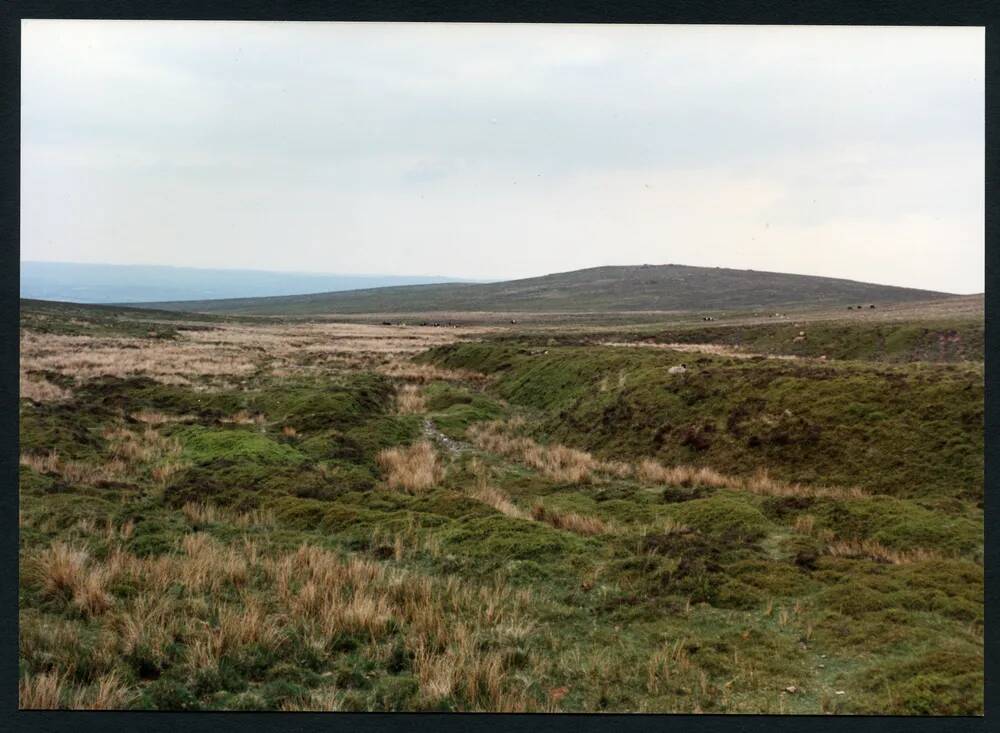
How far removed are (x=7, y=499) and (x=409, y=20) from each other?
628cm

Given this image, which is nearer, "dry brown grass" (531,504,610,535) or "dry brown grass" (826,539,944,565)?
"dry brown grass" (826,539,944,565)

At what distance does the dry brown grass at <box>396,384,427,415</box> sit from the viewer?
23.2 meters

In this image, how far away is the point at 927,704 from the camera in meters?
5.51

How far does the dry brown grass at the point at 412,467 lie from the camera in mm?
13034

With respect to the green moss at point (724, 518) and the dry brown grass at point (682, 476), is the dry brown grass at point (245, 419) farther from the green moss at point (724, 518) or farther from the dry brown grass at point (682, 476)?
the green moss at point (724, 518)

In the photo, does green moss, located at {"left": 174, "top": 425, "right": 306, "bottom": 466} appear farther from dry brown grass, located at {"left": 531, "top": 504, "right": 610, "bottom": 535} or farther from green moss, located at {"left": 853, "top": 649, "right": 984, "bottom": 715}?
green moss, located at {"left": 853, "top": 649, "right": 984, "bottom": 715}

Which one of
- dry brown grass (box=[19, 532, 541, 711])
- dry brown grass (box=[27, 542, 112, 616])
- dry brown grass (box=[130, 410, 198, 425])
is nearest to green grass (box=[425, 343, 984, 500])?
dry brown grass (box=[19, 532, 541, 711])

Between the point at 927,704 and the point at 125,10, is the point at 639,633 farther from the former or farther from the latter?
the point at 125,10

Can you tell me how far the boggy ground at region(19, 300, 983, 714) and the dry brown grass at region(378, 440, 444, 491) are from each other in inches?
4.1

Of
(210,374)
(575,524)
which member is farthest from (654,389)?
(210,374)

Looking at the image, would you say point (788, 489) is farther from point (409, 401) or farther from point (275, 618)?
point (409, 401)

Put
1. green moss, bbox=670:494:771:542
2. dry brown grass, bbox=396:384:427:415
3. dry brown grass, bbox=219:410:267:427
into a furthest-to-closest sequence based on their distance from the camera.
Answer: dry brown grass, bbox=396:384:427:415, dry brown grass, bbox=219:410:267:427, green moss, bbox=670:494:771:542

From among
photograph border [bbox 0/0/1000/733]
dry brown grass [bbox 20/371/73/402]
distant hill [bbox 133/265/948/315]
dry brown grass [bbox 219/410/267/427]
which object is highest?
distant hill [bbox 133/265/948/315]

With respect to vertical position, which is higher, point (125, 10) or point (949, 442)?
point (125, 10)
